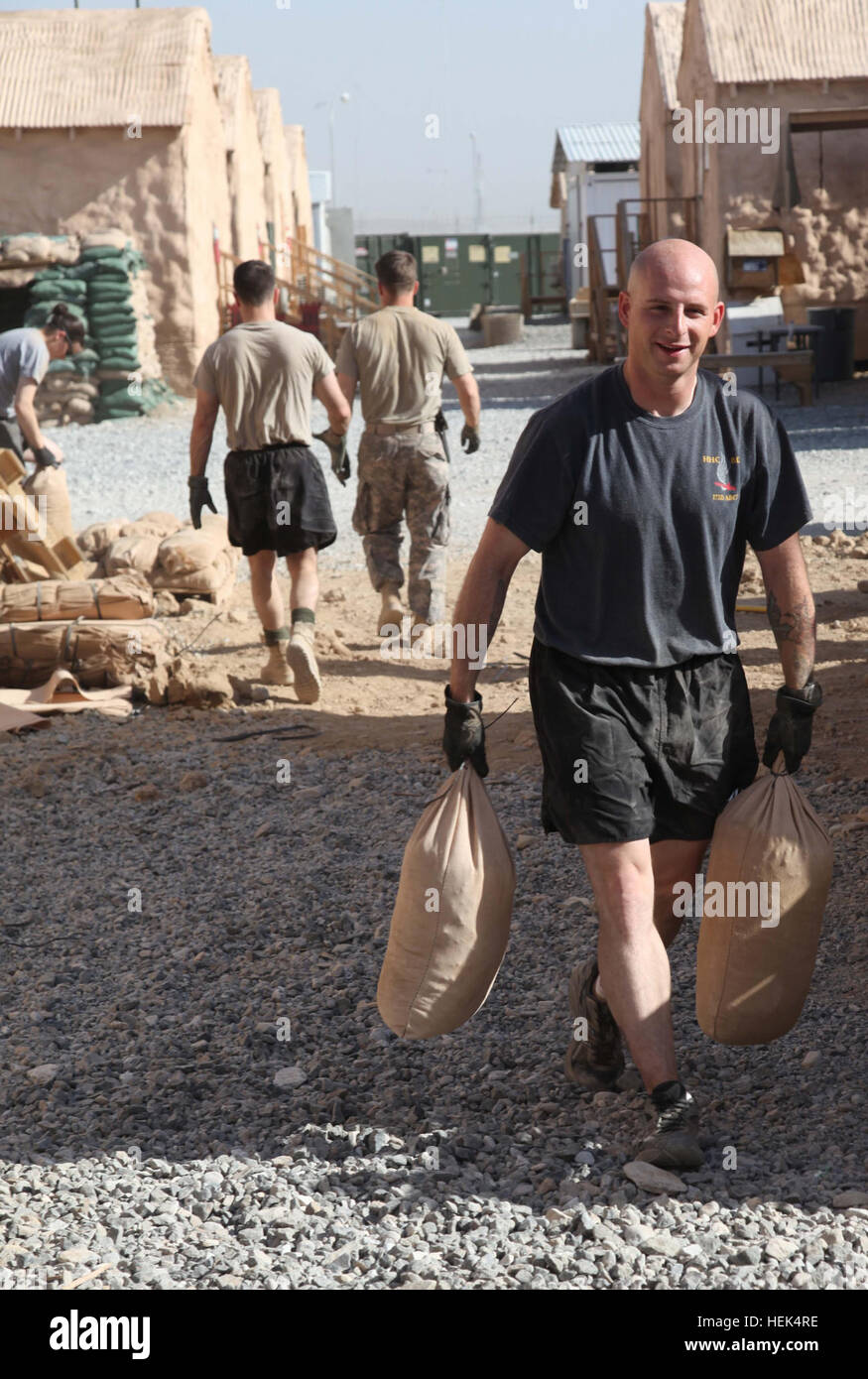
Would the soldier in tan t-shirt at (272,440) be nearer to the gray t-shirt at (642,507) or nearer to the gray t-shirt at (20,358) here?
the gray t-shirt at (20,358)

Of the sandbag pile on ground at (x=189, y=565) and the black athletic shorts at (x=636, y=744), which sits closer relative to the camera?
the black athletic shorts at (x=636, y=744)

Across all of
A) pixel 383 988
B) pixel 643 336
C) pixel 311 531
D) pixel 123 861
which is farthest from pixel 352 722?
pixel 643 336

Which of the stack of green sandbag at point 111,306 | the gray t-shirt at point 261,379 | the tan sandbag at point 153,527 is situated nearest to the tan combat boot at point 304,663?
the gray t-shirt at point 261,379

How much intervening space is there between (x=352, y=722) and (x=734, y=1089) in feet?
10.9

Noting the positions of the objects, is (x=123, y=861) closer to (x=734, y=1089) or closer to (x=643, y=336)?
(x=734, y=1089)

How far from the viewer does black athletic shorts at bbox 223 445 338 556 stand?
630cm

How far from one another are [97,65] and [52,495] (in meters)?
14.0

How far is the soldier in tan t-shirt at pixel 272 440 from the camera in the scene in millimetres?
6227

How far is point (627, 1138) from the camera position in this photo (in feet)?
9.60

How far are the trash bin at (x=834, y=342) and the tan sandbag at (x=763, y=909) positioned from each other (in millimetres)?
15439

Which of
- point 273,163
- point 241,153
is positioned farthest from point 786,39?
point 273,163

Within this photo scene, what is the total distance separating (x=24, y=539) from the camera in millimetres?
7859

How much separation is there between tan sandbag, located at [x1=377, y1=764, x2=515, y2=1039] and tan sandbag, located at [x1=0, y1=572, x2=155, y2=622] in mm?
4381

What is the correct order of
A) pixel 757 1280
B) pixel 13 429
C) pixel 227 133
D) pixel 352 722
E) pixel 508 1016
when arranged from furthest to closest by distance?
pixel 227 133, pixel 13 429, pixel 352 722, pixel 508 1016, pixel 757 1280
